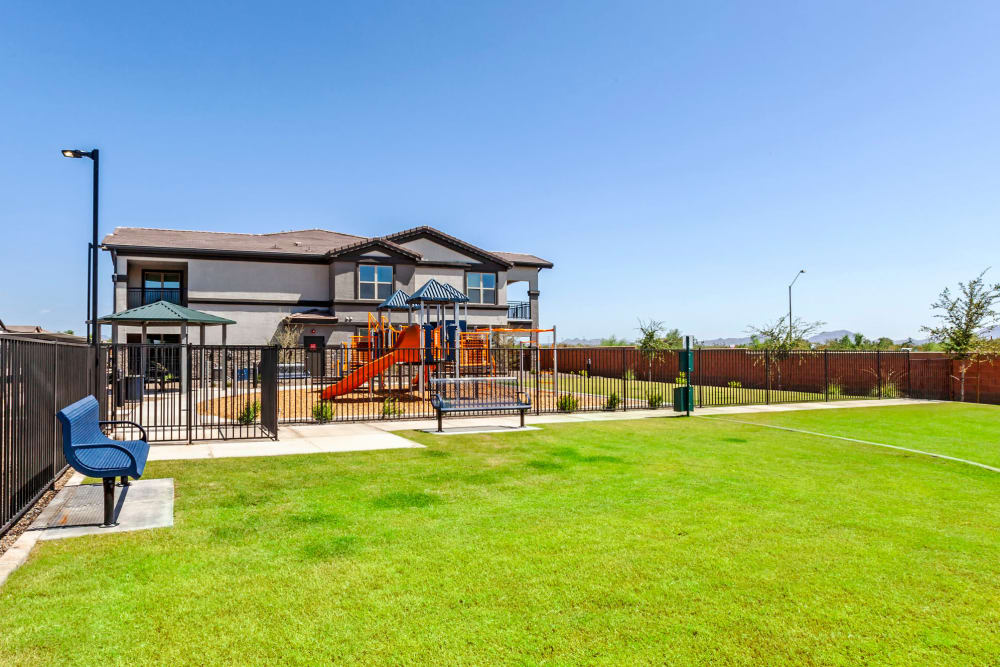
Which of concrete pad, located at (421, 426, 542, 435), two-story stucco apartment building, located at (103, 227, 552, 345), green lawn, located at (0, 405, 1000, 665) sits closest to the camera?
green lawn, located at (0, 405, 1000, 665)

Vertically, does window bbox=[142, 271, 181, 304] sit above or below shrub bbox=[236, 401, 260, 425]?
above

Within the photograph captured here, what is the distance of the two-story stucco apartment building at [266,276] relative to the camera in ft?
111

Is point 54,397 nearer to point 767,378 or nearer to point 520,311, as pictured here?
point 767,378

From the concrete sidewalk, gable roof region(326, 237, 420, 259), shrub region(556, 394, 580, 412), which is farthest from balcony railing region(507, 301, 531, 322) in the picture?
Answer: shrub region(556, 394, 580, 412)

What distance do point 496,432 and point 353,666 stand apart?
10.3 metres

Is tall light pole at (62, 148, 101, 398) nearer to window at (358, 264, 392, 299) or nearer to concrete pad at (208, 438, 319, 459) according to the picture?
concrete pad at (208, 438, 319, 459)

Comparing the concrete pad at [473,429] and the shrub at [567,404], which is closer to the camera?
the concrete pad at [473,429]

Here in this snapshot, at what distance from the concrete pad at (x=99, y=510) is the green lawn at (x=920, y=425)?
42.7 feet

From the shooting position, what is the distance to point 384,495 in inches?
311

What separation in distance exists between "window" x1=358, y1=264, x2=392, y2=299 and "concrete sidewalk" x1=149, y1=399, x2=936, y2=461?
21.0 m

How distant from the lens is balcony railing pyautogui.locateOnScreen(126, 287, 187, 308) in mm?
34250

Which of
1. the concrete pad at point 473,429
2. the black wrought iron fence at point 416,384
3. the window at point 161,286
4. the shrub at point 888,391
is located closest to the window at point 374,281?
the black wrought iron fence at point 416,384

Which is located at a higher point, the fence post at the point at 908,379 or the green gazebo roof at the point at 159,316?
the green gazebo roof at the point at 159,316

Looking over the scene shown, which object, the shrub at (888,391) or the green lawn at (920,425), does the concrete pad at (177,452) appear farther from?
the shrub at (888,391)
